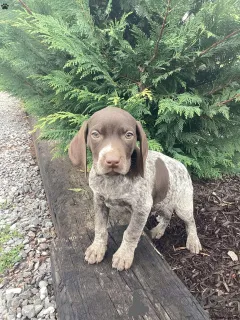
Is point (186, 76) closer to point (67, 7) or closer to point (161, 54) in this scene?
point (161, 54)

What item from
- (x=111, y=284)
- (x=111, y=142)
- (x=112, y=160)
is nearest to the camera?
(x=112, y=160)

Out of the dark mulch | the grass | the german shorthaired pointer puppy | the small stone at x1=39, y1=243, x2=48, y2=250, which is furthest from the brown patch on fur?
the grass

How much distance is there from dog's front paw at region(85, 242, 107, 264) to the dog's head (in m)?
0.72

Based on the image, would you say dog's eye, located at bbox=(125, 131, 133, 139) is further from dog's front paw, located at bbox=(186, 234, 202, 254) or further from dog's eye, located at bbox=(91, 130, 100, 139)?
dog's front paw, located at bbox=(186, 234, 202, 254)

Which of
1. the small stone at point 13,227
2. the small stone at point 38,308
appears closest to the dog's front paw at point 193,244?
the small stone at point 38,308

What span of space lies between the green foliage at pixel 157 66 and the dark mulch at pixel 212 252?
0.42 m

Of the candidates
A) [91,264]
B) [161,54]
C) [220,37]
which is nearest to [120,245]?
[91,264]

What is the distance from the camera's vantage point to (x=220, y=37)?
384cm

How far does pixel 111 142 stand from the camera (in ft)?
7.84

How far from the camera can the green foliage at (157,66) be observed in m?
3.75

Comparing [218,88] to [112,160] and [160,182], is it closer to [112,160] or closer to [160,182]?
[160,182]

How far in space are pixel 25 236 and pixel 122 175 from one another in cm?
222

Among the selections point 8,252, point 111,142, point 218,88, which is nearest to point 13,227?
point 8,252

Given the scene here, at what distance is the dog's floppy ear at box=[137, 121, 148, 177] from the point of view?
2541mm
